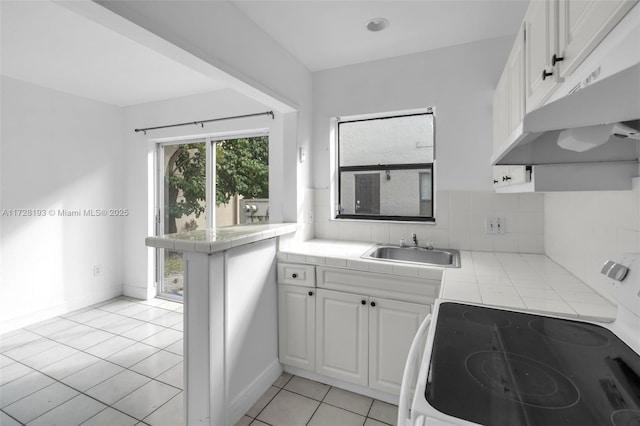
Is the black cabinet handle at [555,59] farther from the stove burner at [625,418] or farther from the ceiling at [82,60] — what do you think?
the ceiling at [82,60]

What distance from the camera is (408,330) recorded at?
1777 mm

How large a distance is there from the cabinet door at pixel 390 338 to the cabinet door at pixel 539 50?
3.84ft

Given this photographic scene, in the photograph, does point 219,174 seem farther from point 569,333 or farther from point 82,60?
point 569,333

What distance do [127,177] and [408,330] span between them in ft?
12.1

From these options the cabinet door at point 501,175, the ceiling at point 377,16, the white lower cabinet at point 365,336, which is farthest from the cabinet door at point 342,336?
the ceiling at point 377,16

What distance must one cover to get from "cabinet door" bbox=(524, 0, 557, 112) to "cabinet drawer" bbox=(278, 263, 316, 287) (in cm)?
149

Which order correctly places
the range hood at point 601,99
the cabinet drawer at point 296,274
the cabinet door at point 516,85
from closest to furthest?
1. the range hood at point 601,99
2. the cabinet door at point 516,85
3. the cabinet drawer at point 296,274

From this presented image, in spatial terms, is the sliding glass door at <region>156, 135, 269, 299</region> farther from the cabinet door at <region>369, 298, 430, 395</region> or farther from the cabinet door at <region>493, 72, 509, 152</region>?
the cabinet door at <region>493, 72, 509, 152</region>

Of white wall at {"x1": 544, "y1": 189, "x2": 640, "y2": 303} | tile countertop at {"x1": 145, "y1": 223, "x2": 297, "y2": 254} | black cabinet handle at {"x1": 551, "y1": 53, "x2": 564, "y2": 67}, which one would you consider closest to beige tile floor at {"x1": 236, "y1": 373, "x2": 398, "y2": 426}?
tile countertop at {"x1": 145, "y1": 223, "x2": 297, "y2": 254}

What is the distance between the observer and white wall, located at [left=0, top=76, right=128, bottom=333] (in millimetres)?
2838

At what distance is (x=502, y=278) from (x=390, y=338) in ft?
2.35

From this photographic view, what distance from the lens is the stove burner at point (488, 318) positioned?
1.04 metres

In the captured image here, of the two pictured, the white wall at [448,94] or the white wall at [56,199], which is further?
the white wall at [56,199]

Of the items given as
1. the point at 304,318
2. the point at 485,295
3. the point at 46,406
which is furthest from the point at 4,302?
the point at 485,295
